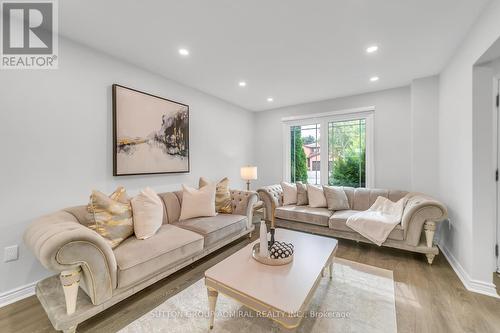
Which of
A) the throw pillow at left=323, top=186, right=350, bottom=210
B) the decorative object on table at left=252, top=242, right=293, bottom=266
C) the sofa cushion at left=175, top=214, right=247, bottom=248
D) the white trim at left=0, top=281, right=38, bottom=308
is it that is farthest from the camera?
the throw pillow at left=323, top=186, right=350, bottom=210

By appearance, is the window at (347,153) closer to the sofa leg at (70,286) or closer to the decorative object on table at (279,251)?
the decorative object on table at (279,251)

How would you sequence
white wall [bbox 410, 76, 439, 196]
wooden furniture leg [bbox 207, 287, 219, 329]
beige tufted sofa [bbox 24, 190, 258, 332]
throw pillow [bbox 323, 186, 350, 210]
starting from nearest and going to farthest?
beige tufted sofa [bbox 24, 190, 258, 332]
wooden furniture leg [bbox 207, 287, 219, 329]
white wall [bbox 410, 76, 439, 196]
throw pillow [bbox 323, 186, 350, 210]

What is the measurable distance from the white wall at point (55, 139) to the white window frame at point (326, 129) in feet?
9.41

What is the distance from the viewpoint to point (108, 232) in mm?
1885

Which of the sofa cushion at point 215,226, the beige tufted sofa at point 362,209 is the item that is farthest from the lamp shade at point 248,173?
the sofa cushion at point 215,226

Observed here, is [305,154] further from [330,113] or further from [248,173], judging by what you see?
[248,173]

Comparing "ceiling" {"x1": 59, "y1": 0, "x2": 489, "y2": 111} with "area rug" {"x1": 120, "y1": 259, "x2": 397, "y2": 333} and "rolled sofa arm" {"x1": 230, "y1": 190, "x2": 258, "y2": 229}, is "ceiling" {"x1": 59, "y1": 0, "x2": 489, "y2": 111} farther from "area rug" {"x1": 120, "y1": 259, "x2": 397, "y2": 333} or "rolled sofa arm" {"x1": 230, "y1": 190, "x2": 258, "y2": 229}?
"area rug" {"x1": 120, "y1": 259, "x2": 397, "y2": 333}

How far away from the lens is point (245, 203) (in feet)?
10.5

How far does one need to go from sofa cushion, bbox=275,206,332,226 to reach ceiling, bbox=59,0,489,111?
213 cm

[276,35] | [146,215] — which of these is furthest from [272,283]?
[276,35]

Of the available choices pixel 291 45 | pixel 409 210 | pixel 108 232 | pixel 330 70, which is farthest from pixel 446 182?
pixel 108 232

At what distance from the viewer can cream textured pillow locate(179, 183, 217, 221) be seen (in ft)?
9.27

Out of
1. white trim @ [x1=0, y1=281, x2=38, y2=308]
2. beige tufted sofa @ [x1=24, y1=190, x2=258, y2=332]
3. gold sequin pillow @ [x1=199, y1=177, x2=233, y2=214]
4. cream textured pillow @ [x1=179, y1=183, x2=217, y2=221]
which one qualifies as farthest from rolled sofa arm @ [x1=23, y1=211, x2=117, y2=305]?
gold sequin pillow @ [x1=199, y1=177, x2=233, y2=214]

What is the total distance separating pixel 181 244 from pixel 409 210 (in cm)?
273
